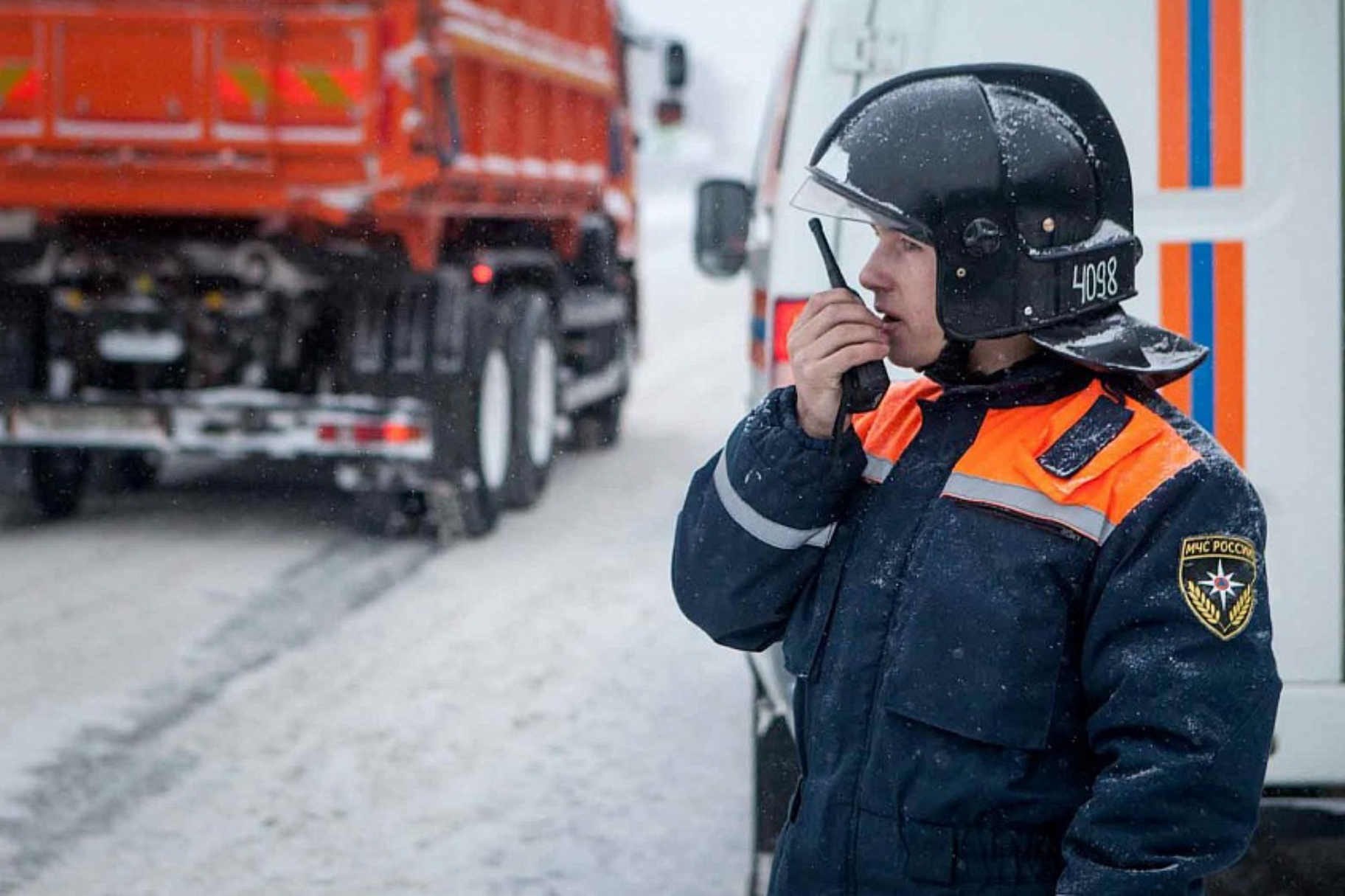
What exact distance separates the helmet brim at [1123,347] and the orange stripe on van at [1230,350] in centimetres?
109

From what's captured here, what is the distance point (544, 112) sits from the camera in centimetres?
1022

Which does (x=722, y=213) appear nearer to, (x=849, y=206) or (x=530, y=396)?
(x=849, y=206)

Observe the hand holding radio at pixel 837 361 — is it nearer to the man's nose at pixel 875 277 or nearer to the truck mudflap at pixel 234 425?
the man's nose at pixel 875 277

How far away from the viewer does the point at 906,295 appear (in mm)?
2070

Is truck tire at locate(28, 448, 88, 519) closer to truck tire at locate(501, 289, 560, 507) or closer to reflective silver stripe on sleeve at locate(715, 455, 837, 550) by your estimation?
truck tire at locate(501, 289, 560, 507)

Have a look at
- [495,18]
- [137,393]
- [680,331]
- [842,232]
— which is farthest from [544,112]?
[680,331]

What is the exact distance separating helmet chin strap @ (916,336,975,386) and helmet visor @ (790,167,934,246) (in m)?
0.13

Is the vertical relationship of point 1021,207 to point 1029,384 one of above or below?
above

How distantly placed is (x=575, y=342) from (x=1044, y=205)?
913cm

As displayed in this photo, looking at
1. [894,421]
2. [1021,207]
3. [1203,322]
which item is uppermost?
[1021,207]

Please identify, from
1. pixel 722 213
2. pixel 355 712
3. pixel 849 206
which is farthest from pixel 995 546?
pixel 355 712

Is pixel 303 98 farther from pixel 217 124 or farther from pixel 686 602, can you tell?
pixel 686 602

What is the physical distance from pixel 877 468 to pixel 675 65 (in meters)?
9.18

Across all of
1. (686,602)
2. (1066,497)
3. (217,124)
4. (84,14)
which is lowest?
(686,602)
